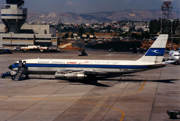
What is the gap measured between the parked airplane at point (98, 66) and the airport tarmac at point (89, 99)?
6.42ft

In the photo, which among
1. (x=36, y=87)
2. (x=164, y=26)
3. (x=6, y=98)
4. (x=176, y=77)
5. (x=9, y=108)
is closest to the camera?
(x=9, y=108)

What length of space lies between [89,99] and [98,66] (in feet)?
56.5

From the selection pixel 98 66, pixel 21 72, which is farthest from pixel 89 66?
pixel 21 72

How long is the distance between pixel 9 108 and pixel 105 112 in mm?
13050

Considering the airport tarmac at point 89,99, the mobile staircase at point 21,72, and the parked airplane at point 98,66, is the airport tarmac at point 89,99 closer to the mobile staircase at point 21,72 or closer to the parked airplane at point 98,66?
the mobile staircase at point 21,72

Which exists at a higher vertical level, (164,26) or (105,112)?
(164,26)

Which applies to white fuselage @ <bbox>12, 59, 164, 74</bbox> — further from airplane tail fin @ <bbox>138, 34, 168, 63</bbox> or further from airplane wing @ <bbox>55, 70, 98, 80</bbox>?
airplane wing @ <bbox>55, 70, 98, 80</bbox>

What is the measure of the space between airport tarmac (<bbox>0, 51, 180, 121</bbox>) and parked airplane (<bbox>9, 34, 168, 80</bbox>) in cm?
196

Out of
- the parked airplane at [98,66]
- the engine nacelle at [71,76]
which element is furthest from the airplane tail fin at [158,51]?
the engine nacelle at [71,76]

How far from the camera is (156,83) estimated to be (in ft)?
206

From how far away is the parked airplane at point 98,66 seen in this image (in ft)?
200

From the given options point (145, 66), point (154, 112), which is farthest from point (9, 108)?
point (145, 66)

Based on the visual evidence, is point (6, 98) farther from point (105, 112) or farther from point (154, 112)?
point (154, 112)

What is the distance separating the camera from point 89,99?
156 feet
